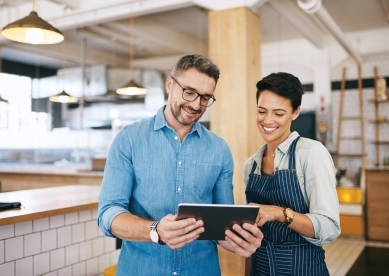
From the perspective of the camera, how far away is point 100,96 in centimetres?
898

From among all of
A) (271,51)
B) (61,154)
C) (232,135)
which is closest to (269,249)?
(232,135)

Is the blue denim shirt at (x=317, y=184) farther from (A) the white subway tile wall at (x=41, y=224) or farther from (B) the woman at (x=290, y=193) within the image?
(A) the white subway tile wall at (x=41, y=224)

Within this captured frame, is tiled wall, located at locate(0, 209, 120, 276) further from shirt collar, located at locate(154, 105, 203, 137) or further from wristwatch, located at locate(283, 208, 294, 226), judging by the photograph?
wristwatch, located at locate(283, 208, 294, 226)

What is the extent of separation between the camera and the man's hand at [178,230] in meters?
1.43

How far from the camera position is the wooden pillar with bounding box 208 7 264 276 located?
479 cm

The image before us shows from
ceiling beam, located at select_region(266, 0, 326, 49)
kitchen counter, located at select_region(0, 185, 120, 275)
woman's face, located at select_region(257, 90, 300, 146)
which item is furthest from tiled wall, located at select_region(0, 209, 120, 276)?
ceiling beam, located at select_region(266, 0, 326, 49)

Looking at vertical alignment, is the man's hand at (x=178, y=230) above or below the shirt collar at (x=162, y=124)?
below

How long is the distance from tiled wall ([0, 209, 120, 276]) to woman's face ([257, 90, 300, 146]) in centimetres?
166

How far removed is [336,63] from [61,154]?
7.27 m

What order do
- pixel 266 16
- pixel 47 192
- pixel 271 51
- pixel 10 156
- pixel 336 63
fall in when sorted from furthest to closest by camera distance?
pixel 10 156 → pixel 271 51 → pixel 336 63 → pixel 266 16 → pixel 47 192

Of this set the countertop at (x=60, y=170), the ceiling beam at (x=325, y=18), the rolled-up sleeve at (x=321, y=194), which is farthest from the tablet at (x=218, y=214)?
the countertop at (x=60, y=170)

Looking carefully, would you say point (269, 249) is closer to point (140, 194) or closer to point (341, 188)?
point (140, 194)

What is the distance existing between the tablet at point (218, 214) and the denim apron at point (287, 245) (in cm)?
43

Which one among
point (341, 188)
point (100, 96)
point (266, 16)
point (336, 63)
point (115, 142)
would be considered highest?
point (266, 16)
